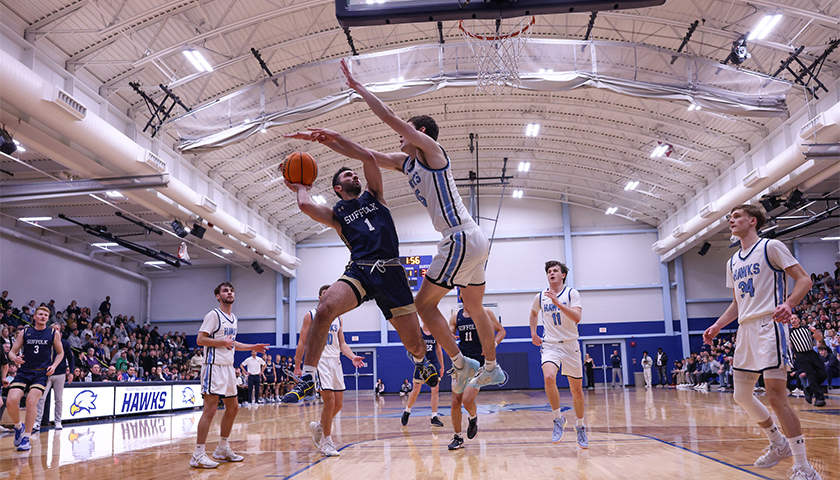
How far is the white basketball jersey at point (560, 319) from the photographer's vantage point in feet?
24.3

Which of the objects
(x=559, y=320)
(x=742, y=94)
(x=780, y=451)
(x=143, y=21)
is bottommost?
(x=780, y=451)

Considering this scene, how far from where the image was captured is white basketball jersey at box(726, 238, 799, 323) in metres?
4.79

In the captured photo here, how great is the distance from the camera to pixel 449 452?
23.0 feet

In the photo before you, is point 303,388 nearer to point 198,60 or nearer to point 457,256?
point 457,256

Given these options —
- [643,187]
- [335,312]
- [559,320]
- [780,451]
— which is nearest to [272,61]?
[559,320]

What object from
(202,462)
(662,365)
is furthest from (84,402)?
(662,365)

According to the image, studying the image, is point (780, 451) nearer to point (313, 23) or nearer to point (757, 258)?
point (757, 258)

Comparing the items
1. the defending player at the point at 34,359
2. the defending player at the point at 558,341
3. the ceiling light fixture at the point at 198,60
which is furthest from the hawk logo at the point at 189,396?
the defending player at the point at 558,341

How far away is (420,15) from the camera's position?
5680 mm

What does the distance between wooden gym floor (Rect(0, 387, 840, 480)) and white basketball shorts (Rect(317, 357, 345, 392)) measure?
0.79m

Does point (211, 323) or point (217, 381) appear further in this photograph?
point (211, 323)

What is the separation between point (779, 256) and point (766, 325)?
54 cm

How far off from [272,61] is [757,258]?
14315mm

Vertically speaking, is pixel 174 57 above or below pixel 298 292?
above
